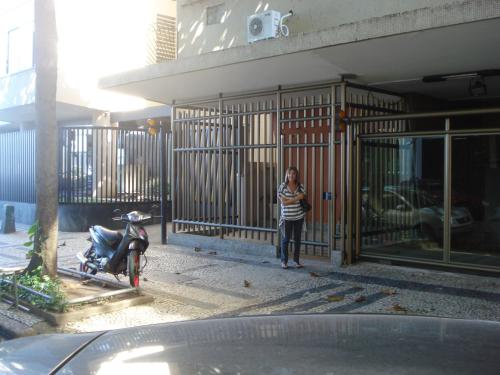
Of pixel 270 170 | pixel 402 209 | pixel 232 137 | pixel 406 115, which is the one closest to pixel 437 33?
pixel 406 115

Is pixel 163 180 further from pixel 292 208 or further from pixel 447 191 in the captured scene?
pixel 447 191

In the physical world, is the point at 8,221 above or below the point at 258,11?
below

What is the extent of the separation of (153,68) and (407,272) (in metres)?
5.46

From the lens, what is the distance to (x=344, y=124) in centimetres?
895

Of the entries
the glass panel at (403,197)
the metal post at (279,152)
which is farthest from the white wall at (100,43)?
the glass panel at (403,197)

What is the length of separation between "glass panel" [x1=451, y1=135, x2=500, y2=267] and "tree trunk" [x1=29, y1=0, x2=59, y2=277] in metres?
5.84

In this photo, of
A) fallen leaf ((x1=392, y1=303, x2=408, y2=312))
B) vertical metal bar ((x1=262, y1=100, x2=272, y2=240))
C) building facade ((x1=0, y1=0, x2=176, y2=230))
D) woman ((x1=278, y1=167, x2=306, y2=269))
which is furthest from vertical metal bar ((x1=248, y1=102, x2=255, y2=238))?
building facade ((x1=0, y1=0, x2=176, y2=230))

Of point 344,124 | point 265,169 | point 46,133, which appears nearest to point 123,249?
point 46,133

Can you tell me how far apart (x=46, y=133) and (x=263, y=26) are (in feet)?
13.4

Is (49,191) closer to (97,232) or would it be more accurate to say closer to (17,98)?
(97,232)

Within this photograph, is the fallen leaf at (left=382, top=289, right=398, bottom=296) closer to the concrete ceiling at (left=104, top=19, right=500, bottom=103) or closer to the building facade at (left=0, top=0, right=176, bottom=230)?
the concrete ceiling at (left=104, top=19, right=500, bottom=103)

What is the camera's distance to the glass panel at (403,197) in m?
8.67

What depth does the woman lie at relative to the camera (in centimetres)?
902

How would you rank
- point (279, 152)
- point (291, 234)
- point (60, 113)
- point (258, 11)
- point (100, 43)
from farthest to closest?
point (60, 113) → point (100, 43) → point (258, 11) → point (279, 152) → point (291, 234)
